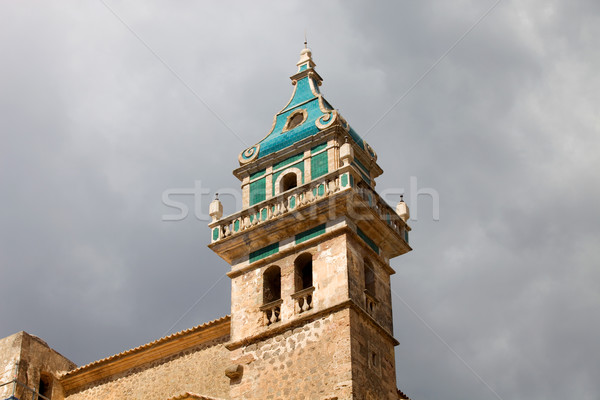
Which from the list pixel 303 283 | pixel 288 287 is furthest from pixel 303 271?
pixel 288 287

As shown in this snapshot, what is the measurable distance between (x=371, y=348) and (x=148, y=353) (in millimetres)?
7158

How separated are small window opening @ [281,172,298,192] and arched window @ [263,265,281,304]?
2.48 m

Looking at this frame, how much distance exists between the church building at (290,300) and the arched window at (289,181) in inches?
1.2

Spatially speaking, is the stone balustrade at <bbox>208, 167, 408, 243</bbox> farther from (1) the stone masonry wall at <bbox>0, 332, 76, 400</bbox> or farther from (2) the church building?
(1) the stone masonry wall at <bbox>0, 332, 76, 400</bbox>

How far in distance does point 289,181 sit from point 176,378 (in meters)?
6.13

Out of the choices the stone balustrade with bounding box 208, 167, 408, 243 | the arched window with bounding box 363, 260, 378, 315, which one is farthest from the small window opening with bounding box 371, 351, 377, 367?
the stone balustrade with bounding box 208, 167, 408, 243

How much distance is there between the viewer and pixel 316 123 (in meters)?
27.3

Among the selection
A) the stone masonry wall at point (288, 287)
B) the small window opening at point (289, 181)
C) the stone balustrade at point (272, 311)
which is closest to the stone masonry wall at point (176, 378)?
the stone masonry wall at point (288, 287)

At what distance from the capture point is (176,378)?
27.1m

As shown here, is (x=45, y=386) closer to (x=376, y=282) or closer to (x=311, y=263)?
(x=311, y=263)

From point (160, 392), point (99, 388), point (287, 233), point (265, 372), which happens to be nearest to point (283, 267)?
point (287, 233)

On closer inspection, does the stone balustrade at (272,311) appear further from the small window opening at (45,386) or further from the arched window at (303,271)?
the small window opening at (45,386)

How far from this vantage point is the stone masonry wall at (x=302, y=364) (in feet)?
74.0

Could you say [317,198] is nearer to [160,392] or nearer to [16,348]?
[160,392]
